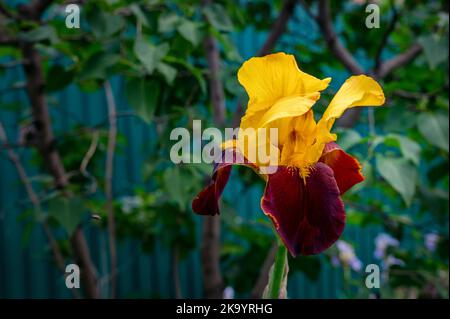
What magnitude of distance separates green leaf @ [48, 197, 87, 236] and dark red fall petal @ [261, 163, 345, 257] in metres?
0.67

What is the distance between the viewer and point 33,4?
3.81 feet

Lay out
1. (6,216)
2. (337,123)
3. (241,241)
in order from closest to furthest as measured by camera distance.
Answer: (337,123)
(6,216)
(241,241)

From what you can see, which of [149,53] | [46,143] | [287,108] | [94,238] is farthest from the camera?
[94,238]

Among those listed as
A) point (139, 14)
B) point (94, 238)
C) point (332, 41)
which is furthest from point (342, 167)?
point (94, 238)

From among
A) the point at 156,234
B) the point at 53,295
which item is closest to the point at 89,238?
the point at 53,295

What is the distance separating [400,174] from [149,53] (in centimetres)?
49

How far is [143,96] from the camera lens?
1.01 m

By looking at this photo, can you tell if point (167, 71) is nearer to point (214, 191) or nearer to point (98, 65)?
point (98, 65)

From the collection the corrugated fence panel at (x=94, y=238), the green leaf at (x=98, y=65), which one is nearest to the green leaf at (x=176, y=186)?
the green leaf at (x=98, y=65)

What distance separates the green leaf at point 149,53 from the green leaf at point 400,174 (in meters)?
0.44

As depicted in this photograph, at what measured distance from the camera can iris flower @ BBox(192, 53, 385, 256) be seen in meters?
0.47
